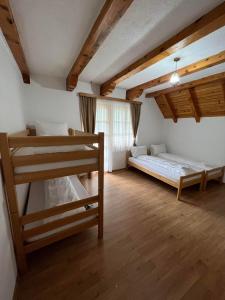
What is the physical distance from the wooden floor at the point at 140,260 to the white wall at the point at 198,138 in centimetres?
165

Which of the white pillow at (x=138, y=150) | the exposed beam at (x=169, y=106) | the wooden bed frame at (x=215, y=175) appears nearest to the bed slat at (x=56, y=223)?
the wooden bed frame at (x=215, y=175)

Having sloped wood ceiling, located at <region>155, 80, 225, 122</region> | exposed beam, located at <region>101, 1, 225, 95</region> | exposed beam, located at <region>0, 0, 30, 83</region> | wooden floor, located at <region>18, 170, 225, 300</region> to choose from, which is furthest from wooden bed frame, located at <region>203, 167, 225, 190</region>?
exposed beam, located at <region>0, 0, 30, 83</region>

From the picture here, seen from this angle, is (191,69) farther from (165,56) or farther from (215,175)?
(215,175)

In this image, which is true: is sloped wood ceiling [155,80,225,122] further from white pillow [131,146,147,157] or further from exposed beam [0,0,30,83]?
exposed beam [0,0,30,83]

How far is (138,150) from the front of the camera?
4230mm

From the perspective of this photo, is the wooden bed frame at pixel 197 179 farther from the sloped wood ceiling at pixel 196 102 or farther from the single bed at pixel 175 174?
the sloped wood ceiling at pixel 196 102

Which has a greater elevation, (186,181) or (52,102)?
(52,102)

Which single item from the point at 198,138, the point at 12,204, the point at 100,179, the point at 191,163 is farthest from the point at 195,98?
the point at 12,204

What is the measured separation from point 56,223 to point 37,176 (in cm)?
57

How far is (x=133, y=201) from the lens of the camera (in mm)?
2545

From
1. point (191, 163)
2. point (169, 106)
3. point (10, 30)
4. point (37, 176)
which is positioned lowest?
point (191, 163)

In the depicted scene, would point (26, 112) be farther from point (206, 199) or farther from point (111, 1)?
point (206, 199)

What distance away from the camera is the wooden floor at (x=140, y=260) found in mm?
1185

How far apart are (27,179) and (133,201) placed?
1918 millimetres
